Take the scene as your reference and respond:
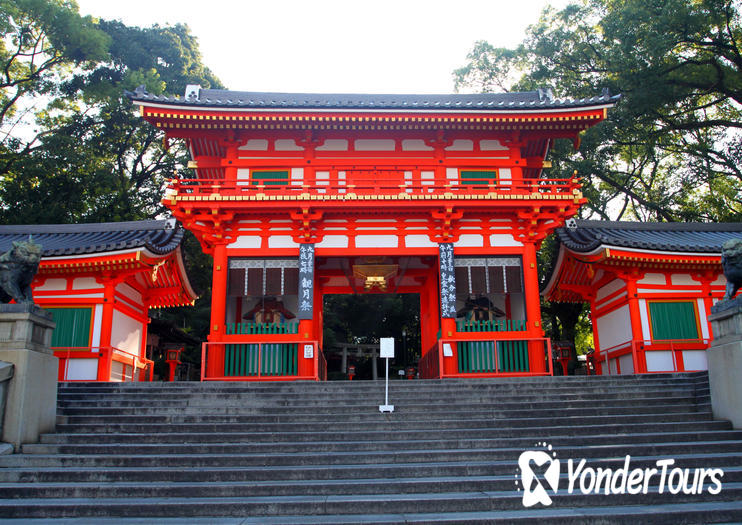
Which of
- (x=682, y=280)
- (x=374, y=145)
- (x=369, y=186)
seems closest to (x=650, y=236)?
(x=682, y=280)

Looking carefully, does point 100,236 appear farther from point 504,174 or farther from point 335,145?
point 504,174

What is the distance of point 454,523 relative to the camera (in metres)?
4.97

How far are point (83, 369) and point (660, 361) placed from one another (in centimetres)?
1473

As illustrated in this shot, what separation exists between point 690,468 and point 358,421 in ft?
14.2

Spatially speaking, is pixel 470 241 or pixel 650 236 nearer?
pixel 470 241

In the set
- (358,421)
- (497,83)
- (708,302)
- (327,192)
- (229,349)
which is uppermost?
(497,83)

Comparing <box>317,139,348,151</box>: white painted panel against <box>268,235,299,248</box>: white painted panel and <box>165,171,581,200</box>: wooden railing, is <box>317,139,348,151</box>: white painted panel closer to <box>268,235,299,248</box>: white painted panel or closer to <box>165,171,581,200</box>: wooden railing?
<box>165,171,581,200</box>: wooden railing

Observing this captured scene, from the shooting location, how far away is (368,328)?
2988 centimetres

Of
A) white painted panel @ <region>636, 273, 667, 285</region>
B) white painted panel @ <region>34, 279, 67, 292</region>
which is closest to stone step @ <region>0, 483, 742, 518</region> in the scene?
white painted panel @ <region>34, 279, 67, 292</region>

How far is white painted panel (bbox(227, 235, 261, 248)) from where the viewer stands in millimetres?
14125

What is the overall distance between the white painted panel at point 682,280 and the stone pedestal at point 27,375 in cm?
1470

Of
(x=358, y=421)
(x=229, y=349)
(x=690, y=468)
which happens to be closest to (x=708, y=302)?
(x=690, y=468)

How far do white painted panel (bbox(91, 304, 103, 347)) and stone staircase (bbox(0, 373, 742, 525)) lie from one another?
10.9ft

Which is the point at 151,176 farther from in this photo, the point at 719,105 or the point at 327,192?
the point at 719,105
